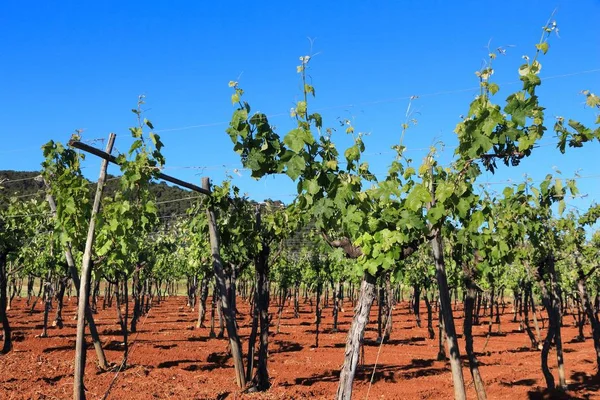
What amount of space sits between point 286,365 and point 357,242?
1049 cm

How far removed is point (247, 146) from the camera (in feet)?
15.6

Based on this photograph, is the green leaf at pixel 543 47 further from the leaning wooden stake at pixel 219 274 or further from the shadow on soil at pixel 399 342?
the shadow on soil at pixel 399 342

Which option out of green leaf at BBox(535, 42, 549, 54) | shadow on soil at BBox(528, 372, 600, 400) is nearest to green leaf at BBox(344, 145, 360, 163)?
green leaf at BBox(535, 42, 549, 54)

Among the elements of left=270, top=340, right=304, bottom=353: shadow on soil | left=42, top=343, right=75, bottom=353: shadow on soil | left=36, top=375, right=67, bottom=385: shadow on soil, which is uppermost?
left=36, top=375, right=67, bottom=385: shadow on soil

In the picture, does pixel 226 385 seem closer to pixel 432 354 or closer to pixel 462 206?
pixel 462 206

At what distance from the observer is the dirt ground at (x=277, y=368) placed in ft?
32.8

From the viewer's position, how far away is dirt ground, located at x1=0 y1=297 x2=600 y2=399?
A: 1000 cm

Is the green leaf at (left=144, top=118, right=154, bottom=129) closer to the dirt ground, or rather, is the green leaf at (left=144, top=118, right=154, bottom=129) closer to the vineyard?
the vineyard

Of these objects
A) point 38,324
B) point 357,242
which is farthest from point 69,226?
point 38,324

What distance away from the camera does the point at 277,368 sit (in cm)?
1370

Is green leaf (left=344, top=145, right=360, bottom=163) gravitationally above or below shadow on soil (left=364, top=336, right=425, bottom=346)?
above

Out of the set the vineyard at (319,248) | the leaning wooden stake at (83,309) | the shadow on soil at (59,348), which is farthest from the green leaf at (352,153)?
the shadow on soil at (59,348)

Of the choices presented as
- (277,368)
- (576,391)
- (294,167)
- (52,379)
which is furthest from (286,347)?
(294,167)

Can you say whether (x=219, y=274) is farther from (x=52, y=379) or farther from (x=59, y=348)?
(x=59, y=348)
